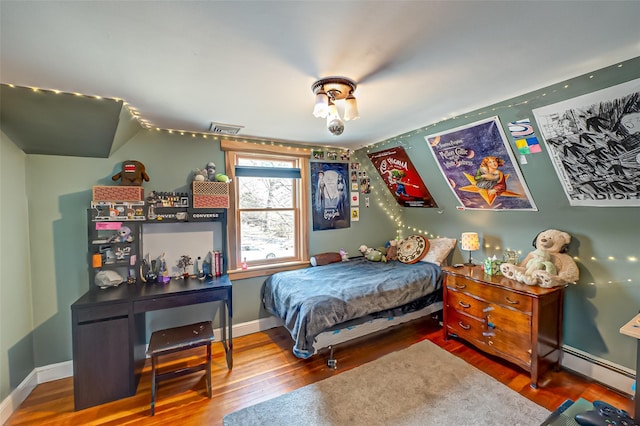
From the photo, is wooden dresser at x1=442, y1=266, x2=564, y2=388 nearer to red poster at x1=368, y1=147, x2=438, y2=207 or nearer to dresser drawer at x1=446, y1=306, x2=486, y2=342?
dresser drawer at x1=446, y1=306, x2=486, y2=342

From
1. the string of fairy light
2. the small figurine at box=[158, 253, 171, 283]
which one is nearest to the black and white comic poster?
the string of fairy light

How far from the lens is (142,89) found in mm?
1833

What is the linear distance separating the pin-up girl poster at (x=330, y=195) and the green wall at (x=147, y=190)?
1.25 metres

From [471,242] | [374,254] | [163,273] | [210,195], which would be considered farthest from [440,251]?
[163,273]

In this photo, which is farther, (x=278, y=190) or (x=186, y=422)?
(x=278, y=190)

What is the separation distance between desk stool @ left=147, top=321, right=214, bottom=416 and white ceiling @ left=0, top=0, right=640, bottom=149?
1.86 meters

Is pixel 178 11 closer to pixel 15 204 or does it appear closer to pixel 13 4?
pixel 13 4

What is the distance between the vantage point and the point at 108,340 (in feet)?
6.75

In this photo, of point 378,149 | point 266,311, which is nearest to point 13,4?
point 266,311

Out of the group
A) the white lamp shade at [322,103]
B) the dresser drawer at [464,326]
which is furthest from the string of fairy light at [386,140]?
the white lamp shade at [322,103]

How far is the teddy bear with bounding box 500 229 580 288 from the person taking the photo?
2.26 metres

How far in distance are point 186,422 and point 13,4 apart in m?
2.41

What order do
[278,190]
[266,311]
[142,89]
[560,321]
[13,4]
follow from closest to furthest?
[13,4] → [142,89] → [560,321] → [266,311] → [278,190]

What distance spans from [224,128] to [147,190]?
3.21ft
